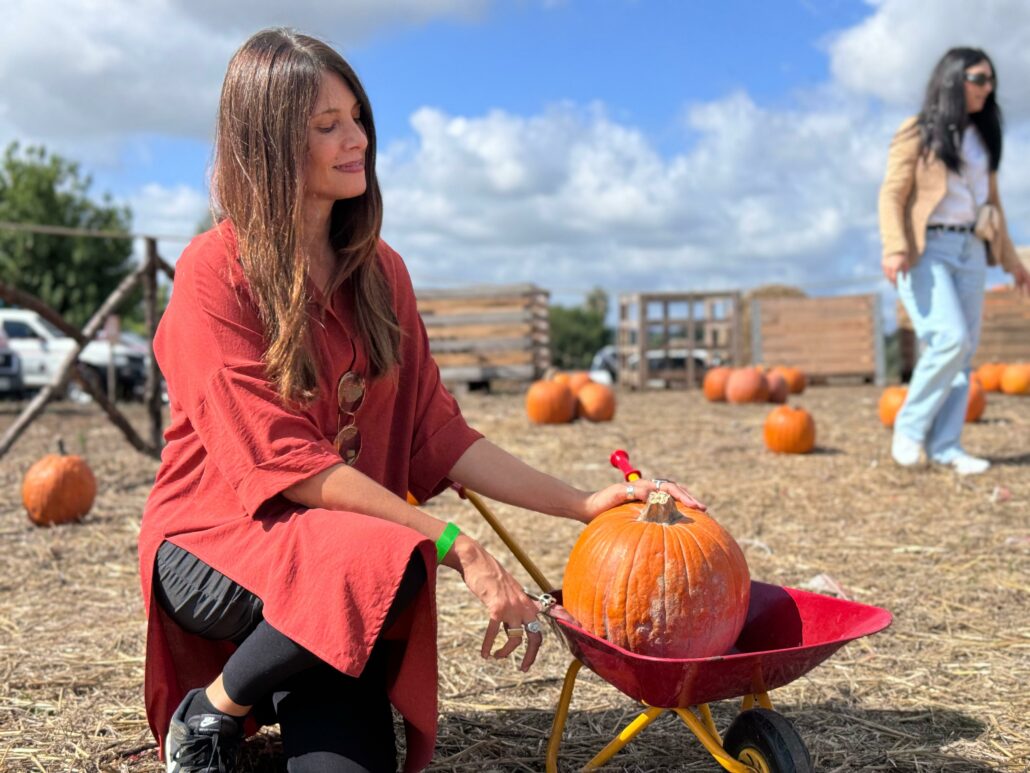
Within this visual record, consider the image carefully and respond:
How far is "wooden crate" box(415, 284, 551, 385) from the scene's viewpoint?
573 inches

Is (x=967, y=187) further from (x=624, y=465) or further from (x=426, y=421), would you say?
(x=426, y=421)

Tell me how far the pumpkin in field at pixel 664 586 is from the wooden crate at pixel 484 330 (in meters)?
12.4

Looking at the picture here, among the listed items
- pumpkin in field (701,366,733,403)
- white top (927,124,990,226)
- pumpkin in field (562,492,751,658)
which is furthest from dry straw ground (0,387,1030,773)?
pumpkin in field (701,366,733,403)

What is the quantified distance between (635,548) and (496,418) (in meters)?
8.06

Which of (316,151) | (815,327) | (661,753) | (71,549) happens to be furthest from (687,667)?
(815,327)

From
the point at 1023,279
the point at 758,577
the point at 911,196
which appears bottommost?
the point at 758,577

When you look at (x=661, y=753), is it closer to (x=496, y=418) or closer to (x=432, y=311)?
(x=496, y=418)

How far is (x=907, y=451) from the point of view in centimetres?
575

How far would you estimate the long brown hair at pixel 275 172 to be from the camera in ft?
6.78

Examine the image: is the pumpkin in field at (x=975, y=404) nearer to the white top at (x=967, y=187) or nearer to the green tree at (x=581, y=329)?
the white top at (x=967, y=187)

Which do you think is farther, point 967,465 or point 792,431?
point 792,431

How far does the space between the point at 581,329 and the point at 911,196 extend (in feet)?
189

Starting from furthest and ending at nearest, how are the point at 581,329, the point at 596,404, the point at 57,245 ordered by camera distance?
the point at 581,329 → the point at 57,245 → the point at 596,404

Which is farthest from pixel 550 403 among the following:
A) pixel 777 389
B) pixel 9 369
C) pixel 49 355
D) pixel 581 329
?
pixel 581 329
